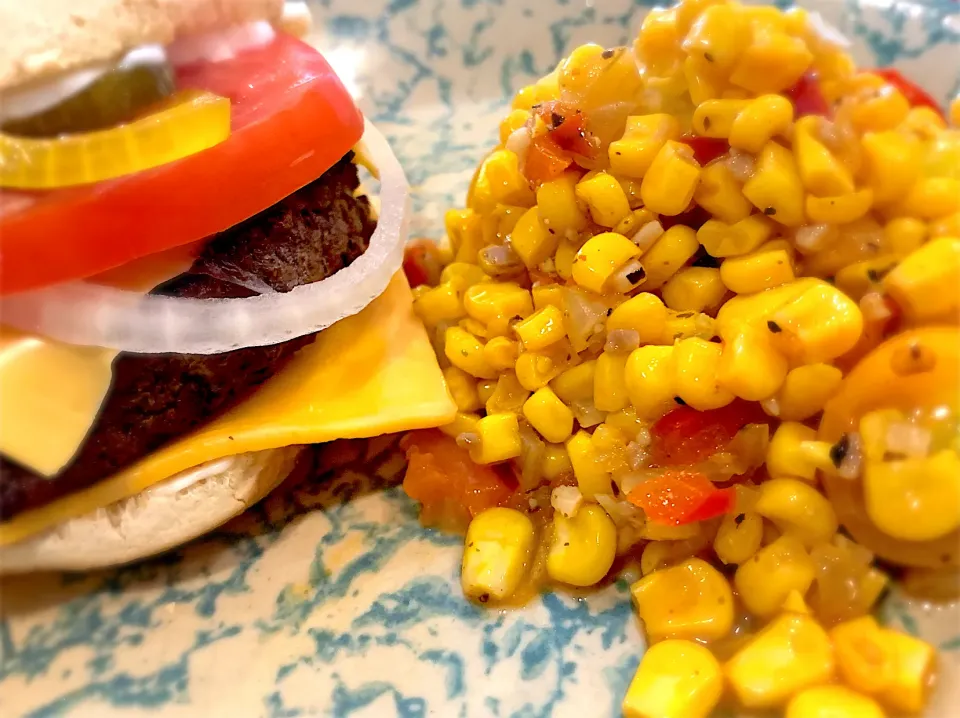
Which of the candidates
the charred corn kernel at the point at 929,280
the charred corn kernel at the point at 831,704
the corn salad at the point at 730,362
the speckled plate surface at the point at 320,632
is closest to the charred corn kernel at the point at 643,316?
the corn salad at the point at 730,362

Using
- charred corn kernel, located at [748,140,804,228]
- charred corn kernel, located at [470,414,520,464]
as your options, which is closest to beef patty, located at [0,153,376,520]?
charred corn kernel, located at [470,414,520,464]

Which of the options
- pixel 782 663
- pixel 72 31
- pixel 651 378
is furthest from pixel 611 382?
pixel 72 31

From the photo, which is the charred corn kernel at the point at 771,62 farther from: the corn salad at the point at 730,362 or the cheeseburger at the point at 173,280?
the cheeseburger at the point at 173,280

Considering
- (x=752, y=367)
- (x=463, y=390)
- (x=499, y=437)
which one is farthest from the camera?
(x=463, y=390)

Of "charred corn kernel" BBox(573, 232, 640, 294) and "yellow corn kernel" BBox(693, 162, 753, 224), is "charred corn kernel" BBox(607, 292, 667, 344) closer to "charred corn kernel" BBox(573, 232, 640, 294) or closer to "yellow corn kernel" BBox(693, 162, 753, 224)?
"charred corn kernel" BBox(573, 232, 640, 294)

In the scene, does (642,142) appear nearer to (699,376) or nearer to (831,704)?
(699,376)

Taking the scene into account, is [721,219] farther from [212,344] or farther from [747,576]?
[212,344]

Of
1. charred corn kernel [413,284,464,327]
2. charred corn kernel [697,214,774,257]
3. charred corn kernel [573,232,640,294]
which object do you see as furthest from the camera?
charred corn kernel [413,284,464,327]
